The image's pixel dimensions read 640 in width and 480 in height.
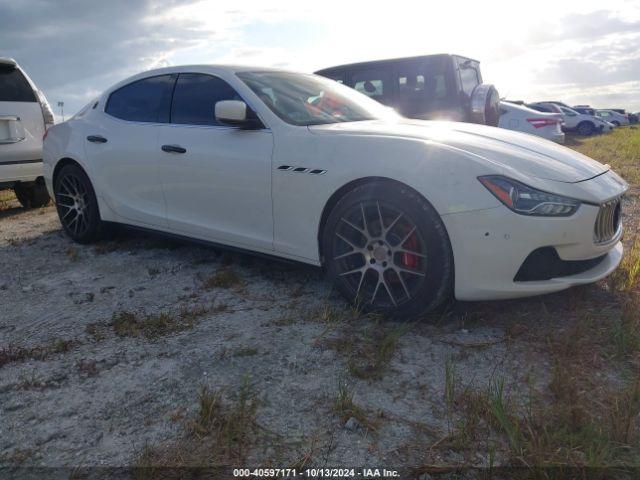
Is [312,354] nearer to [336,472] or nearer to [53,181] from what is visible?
[336,472]

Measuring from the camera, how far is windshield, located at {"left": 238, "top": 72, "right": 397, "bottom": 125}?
361cm

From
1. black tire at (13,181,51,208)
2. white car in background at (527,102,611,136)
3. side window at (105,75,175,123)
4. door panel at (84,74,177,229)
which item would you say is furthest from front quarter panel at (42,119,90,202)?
white car in background at (527,102,611,136)

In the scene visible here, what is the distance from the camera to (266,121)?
3.49 m

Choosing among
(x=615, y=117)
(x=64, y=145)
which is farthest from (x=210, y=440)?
(x=615, y=117)

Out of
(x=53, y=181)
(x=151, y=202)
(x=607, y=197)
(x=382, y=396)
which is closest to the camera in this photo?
(x=382, y=396)

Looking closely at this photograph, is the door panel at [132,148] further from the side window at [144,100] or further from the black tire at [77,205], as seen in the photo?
the black tire at [77,205]

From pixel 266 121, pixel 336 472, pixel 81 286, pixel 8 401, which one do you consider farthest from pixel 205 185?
pixel 336 472

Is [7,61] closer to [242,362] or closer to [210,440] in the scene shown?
[242,362]

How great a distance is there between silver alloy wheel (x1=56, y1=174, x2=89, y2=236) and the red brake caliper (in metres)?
3.02

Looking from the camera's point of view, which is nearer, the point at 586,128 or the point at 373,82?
the point at 373,82

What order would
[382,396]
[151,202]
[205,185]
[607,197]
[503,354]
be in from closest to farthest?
1. [382,396]
2. [503,354]
3. [607,197]
4. [205,185]
5. [151,202]

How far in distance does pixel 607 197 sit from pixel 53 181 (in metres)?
4.42

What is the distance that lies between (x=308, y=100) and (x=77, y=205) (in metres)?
2.35

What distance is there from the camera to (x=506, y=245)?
8.80 ft
